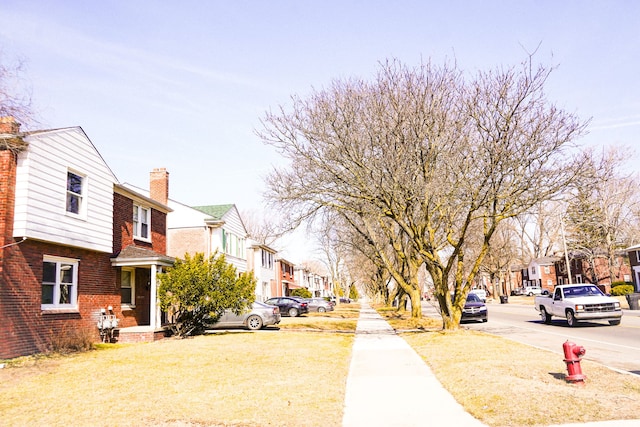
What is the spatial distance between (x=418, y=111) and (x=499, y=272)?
53.4 metres

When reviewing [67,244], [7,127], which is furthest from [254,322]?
[7,127]

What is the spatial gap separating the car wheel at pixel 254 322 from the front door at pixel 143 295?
4299 mm

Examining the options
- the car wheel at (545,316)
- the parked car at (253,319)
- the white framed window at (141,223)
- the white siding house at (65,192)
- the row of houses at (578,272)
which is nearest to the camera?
the white siding house at (65,192)

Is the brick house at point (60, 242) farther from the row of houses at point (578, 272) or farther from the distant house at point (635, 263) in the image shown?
the distant house at point (635, 263)

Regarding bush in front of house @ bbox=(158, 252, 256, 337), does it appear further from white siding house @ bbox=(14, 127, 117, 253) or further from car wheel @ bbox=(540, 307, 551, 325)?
car wheel @ bbox=(540, 307, 551, 325)

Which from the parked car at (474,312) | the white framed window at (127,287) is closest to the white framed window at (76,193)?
the white framed window at (127,287)

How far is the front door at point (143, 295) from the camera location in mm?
19719

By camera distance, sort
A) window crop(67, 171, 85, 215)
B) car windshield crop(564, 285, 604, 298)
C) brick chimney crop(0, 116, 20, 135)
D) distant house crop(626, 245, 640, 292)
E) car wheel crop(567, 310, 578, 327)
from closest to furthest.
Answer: brick chimney crop(0, 116, 20, 135)
window crop(67, 171, 85, 215)
car wheel crop(567, 310, 578, 327)
car windshield crop(564, 285, 604, 298)
distant house crop(626, 245, 640, 292)

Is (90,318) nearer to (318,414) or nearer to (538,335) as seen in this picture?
(318,414)

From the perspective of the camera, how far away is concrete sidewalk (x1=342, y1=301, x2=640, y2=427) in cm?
636

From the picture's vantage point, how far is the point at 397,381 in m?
9.15

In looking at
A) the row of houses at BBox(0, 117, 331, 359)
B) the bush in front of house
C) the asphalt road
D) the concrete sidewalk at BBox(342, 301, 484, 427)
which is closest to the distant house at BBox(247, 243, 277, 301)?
the row of houses at BBox(0, 117, 331, 359)

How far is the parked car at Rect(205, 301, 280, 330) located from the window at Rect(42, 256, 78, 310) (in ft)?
24.9

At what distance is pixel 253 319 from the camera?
865 inches
